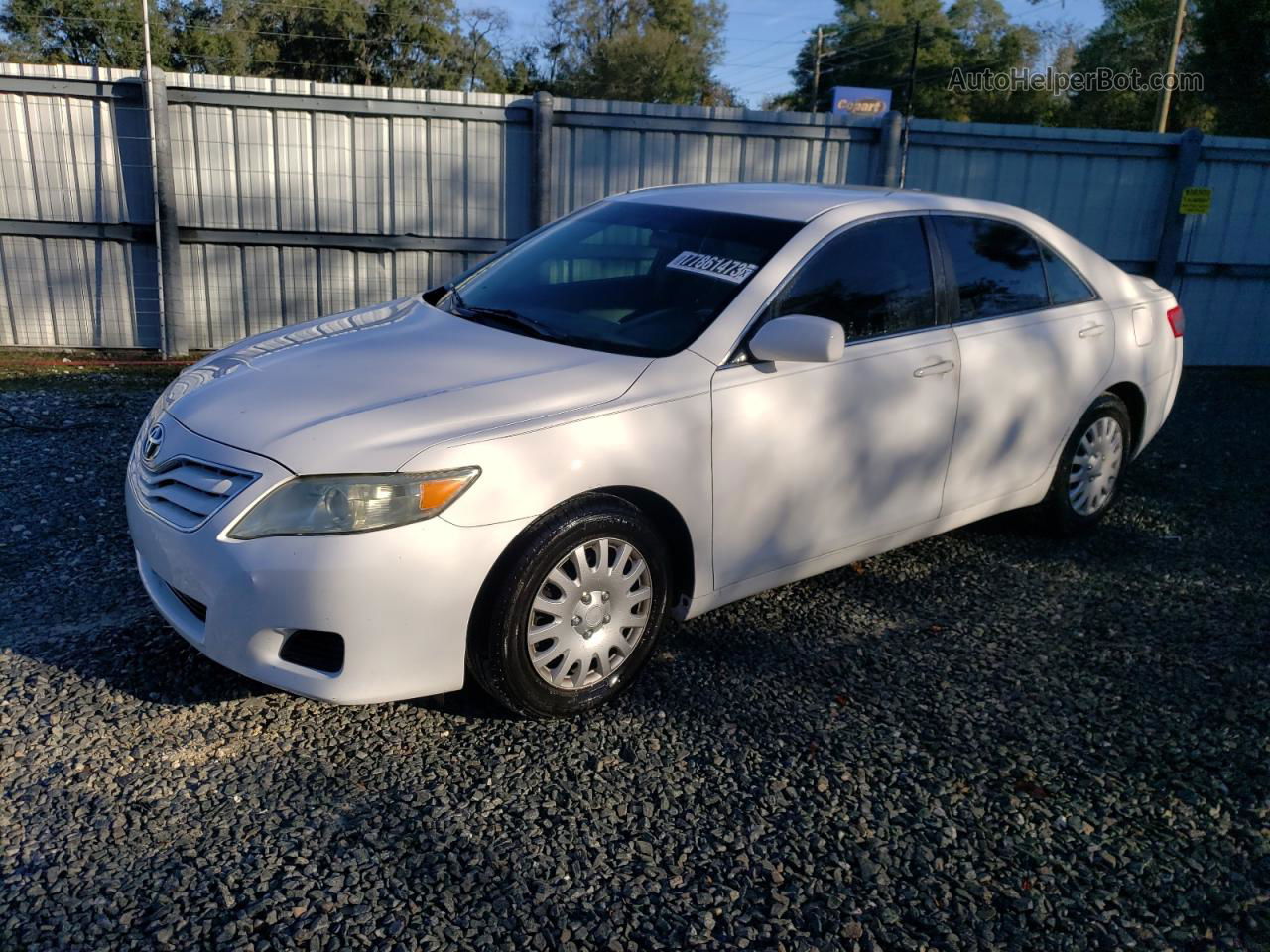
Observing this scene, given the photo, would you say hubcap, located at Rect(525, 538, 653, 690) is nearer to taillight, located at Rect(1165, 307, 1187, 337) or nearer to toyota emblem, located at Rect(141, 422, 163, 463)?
toyota emblem, located at Rect(141, 422, 163, 463)

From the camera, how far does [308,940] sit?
8.13 ft

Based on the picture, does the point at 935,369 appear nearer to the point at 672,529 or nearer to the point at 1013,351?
the point at 1013,351

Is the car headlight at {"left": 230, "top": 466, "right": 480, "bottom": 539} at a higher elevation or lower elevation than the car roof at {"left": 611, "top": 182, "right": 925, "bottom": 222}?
lower

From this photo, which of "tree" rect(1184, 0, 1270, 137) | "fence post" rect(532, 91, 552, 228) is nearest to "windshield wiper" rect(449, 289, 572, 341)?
"fence post" rect(532, 91, 552, 228)

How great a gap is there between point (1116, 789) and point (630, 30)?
6123 centimetres

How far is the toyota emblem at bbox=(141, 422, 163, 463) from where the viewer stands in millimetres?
3490

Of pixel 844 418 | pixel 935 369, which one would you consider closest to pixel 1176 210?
pixel 935 369

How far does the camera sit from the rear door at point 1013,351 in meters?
4.55

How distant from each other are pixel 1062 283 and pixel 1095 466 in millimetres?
932

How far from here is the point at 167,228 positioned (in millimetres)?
9383

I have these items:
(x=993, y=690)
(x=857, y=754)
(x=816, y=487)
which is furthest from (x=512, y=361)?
(x=993, y=690)

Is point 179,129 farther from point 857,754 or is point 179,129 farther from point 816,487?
point 857,754

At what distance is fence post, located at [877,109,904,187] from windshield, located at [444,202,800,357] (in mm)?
6367

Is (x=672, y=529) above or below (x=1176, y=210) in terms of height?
below
